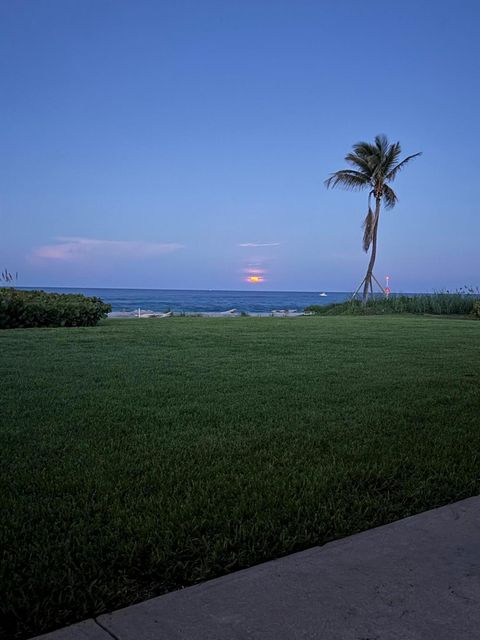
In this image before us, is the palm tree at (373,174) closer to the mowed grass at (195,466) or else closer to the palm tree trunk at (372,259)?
the palm tree trunk at (372,259)

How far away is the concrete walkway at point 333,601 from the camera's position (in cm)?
156

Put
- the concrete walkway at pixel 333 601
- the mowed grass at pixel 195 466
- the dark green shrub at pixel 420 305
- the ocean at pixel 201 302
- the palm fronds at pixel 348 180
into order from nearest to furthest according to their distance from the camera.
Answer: the concrete walkway at pixel 333 601, the mowed grass at pixel 195 466, the dark green shrub at pixel 420 305, the palm fronds at pixel 348 180, the ocean at pixel 201 302

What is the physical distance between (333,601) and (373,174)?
27.2 meters

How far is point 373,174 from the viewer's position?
26.5 metres

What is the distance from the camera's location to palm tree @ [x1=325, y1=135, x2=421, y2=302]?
2631 cm

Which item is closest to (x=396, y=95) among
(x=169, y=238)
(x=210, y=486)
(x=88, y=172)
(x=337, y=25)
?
(x=337, y=25)

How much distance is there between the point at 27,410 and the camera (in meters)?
4.43

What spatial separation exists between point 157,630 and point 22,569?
0.71m

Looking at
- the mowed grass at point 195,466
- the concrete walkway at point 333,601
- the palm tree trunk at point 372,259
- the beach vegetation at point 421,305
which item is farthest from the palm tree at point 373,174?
the concrete walkway at point 333,601

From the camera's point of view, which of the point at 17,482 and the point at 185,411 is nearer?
the point at 17,482

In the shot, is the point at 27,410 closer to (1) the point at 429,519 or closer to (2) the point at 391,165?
(1) the point at 429,519

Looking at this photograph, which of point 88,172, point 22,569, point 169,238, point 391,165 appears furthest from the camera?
point 169,238

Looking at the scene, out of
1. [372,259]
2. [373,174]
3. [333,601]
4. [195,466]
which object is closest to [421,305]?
[372,259]

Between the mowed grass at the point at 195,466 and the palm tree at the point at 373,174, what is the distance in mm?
20792
